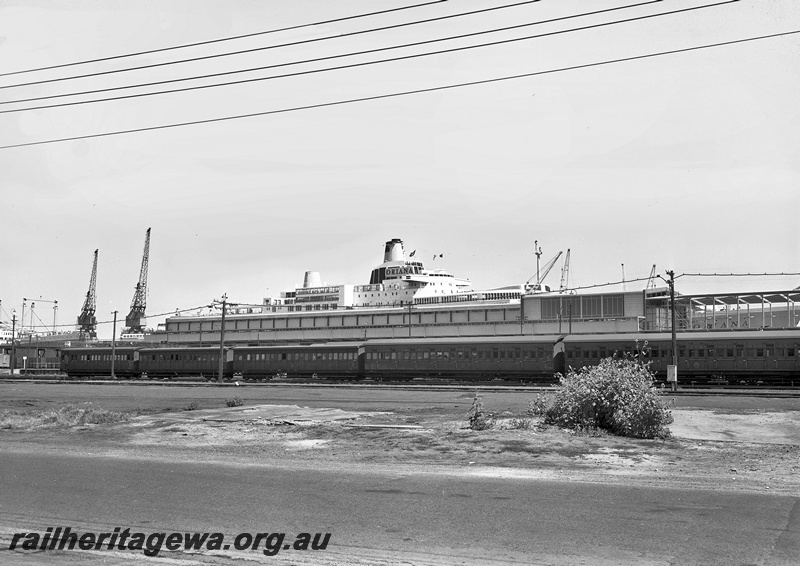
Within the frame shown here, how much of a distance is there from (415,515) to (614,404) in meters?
10.2

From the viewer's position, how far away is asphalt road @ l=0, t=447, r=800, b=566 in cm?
827

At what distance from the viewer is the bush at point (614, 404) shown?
18578 mm

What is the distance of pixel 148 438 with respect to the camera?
20.4 m

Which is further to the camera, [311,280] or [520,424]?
[311,280]

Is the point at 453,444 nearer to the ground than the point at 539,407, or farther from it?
nearer to the ground

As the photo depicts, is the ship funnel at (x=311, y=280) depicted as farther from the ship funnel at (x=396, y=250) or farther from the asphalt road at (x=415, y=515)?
the asphalt road at (x=415, y=515)

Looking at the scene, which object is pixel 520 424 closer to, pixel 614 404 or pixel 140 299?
pixel 614 404

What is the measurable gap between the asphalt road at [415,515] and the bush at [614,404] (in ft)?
19.8


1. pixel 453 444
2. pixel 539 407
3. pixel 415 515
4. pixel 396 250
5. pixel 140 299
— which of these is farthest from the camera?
pixel 140 299

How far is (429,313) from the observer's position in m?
121

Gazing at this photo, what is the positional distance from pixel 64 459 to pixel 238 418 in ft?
28.9

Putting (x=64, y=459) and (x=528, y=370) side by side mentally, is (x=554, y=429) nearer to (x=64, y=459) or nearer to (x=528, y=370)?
(x=64, y=459)

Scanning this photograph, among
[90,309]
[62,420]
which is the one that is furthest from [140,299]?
[62,420]

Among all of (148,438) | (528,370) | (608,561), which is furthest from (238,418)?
(528,370)
